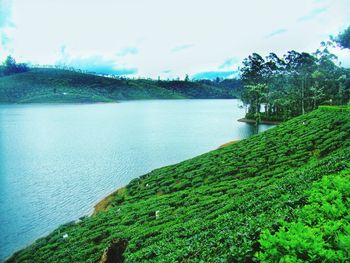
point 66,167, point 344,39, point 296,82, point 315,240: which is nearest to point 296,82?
point 296,82

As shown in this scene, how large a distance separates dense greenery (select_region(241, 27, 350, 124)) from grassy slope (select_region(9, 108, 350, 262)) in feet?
136

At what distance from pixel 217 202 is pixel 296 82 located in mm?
67034

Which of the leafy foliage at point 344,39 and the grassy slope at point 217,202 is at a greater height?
the leafy foliage at point 344,39

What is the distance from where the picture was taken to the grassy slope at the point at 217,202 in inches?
299

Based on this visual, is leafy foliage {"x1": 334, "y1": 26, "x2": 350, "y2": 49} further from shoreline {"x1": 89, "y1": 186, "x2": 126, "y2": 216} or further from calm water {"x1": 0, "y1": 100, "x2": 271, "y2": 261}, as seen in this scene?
shoreline {"x1": 89, "y1": 186, "x2": 126, "y2": 216}

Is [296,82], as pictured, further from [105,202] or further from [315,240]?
[315,240]

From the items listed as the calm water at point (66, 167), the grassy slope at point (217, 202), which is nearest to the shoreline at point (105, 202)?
the grassy slope at point (217, 202)

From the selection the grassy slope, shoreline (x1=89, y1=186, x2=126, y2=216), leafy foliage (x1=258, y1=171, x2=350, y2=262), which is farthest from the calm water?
leafy foliage (x1=258, y1=171, x2=350, y2=262)

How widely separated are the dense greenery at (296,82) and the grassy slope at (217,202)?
41308mm

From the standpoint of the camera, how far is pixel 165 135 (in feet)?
187

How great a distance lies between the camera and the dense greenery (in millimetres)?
65250

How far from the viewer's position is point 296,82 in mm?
71688

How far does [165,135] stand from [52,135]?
25.3m

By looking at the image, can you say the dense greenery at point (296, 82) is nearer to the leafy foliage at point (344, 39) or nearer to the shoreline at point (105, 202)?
the leafy foliage at point (344, 39)
